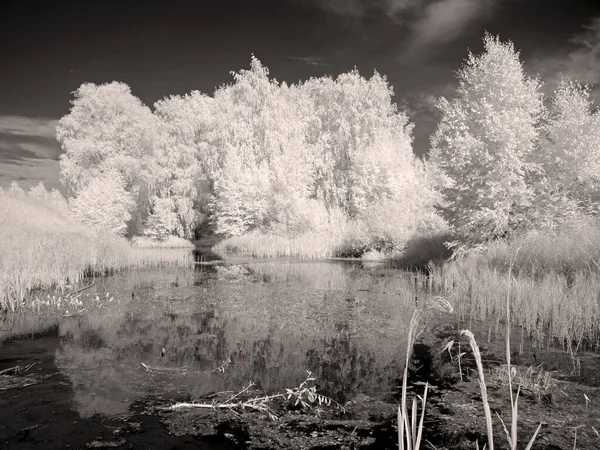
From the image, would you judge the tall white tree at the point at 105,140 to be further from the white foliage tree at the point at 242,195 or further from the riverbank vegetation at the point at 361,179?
the white foliage tree at the point at 242,195

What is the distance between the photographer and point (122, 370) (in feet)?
22.7

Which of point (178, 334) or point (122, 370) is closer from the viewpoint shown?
point (122, 370)

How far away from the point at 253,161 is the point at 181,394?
28815mm

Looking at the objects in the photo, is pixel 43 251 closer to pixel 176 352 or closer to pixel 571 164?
pixel 176 352

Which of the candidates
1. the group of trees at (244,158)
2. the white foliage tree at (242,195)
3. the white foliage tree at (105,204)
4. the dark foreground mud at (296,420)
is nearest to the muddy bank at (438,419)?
the dark foreground mud at (296,420)

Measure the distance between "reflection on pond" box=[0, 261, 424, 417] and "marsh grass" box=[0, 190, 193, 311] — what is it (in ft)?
4.58

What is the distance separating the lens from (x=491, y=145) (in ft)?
57.4

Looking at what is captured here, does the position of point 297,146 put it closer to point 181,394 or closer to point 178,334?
point 178,334

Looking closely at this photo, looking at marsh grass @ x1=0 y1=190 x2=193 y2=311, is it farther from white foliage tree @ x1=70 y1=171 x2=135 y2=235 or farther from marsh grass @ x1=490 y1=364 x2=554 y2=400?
marsh grass @ x1=490 y1=364 x2=554 y2=400

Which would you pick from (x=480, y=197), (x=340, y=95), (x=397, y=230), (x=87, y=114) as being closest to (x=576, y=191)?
(x=480, y=197)

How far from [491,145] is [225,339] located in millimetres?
13185

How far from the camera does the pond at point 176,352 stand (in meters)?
5.38

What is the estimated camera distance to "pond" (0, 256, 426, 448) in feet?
17.6

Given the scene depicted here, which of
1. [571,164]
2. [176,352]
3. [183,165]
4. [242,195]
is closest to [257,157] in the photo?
[242,195]
